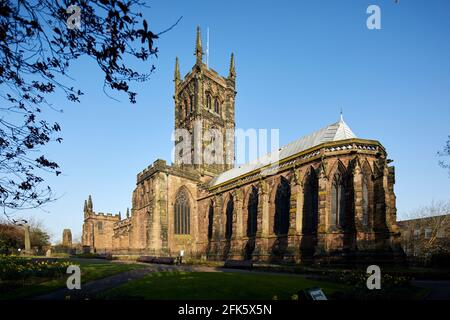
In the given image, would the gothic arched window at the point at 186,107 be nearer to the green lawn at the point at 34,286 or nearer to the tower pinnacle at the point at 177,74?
the tower pinnacle at the point at 177,74

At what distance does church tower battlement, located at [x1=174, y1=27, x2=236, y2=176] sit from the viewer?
48.9 metres

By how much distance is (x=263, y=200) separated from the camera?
100 ft

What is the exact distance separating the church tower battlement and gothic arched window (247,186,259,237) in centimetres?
1438

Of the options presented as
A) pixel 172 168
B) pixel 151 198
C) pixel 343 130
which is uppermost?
pixel 343 130

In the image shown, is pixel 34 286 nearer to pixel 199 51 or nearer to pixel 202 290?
pixel 202 290

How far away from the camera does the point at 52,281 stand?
51.9 ft

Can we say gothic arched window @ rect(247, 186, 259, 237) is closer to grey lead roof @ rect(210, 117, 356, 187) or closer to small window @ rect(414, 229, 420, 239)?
grey lead roof @ rect(210, 117, 356, 187)

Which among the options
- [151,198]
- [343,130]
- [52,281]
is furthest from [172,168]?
[52,281]

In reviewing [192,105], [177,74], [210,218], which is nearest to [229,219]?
[210,218]

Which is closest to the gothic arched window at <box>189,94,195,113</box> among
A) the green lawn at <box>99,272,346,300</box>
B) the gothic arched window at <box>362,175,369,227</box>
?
the gothic arched window at <box>362,175,369,227</box>

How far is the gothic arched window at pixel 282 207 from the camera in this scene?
29.2 metres

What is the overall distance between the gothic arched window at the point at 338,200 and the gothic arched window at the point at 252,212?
10218 mm
